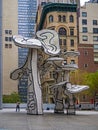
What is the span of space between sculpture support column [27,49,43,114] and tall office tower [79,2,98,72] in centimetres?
5327

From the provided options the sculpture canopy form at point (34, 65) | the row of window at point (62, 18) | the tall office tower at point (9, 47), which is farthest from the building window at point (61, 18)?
the sculpture canopy form at point (34, 65)

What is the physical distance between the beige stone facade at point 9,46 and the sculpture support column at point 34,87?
3706 inches

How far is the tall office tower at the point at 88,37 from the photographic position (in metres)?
90.9

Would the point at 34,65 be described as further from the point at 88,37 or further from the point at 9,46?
the point at 9,46

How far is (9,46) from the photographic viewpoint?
137000mm

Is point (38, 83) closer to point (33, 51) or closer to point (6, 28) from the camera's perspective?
point (33, 51)

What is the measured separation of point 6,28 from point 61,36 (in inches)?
2024

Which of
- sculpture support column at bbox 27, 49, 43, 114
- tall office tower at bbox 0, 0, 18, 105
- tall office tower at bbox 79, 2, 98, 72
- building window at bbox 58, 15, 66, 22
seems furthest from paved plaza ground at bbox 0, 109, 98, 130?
tall office tower at bbox 0, 0, 18, 105

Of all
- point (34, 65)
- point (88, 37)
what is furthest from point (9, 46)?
point (34, 65)

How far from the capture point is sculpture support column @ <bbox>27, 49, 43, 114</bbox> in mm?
36406

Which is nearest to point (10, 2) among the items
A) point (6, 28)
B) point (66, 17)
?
point (6, 28)

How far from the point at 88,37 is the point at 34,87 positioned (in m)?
58.9

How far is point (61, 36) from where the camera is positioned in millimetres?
92750

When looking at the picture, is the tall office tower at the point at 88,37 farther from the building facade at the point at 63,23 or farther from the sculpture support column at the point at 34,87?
the sculpture support column at the point at 34,87
